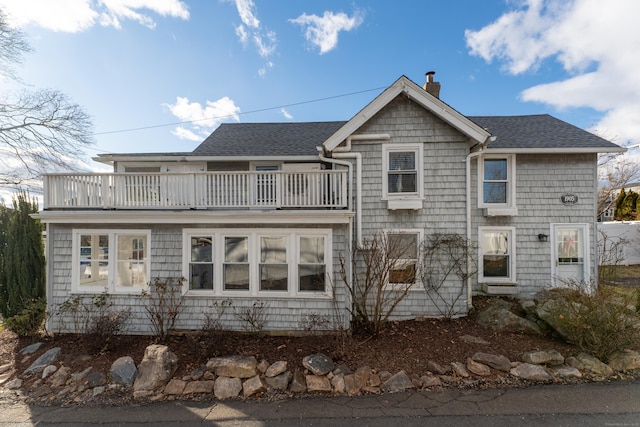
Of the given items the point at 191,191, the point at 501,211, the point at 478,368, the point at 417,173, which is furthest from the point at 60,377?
the point at 501,211

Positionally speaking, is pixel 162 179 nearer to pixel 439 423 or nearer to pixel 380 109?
pixel 380 109

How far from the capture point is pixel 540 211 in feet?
27.0

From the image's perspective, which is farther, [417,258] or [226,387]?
[417,258]

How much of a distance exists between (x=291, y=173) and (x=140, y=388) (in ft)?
17.7

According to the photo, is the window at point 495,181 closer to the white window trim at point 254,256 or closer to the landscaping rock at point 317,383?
the white window trim at point 254,256

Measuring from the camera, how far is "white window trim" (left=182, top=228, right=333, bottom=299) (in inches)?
265

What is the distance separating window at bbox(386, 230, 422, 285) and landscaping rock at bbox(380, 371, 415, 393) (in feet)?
9.31

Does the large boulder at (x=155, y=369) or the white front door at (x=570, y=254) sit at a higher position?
the white front door at (x=570, y=254)

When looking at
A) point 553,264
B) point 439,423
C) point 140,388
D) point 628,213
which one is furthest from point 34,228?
point 628,213

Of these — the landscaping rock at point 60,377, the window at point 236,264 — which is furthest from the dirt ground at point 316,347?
the window at point 236,264

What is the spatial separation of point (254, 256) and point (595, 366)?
293 inches

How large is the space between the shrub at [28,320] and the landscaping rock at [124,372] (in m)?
3.45

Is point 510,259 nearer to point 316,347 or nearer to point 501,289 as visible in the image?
point 501,289

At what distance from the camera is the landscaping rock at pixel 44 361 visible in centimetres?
550
